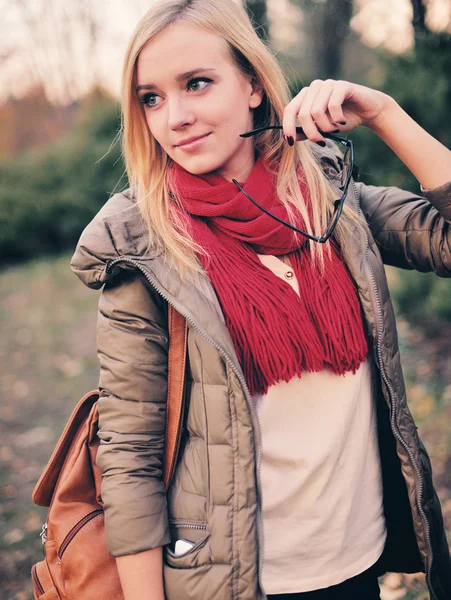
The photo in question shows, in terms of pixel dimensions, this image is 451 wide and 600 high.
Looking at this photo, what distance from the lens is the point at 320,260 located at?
1803 millimetres

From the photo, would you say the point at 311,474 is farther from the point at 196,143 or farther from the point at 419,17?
the point at 419,17

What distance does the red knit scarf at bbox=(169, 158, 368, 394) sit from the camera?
1669mm

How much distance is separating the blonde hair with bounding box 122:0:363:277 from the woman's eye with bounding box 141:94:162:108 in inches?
1.1

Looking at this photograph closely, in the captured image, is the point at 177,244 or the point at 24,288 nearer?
the point at 177,244

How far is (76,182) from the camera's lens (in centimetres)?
1309

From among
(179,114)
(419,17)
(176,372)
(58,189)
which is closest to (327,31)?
(58,189)

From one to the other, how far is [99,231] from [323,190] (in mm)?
792

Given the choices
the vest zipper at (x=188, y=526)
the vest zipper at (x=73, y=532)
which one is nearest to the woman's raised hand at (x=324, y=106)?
the vest zipper at (x=188, y=526)

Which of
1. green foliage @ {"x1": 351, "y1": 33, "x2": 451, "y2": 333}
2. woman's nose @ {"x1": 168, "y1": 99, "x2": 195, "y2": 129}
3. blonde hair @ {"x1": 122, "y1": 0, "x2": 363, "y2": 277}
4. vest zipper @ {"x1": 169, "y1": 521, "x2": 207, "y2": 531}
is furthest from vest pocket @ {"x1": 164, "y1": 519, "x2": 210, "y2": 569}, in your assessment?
green foliage @ {"x1": 351, "y1": 33, "x2": 451, "y2": 333}

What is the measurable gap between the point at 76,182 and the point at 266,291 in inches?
481

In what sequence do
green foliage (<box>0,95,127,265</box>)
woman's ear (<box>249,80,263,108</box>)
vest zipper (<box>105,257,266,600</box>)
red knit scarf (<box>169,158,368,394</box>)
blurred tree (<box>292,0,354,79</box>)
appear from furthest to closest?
green foliage (<box>0,95,127,265</box>) < blurred tree (<box>292,0,354,79</box>) < woman's ear (<box>249,80,263,108</box>) < red knit scarf (<box>169,158,368,394</box>) < vest zipper (<box>105,257,266,600</box>)

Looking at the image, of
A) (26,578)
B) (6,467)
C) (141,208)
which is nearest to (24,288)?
(6,467)

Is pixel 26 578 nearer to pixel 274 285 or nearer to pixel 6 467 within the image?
pixel 6 467

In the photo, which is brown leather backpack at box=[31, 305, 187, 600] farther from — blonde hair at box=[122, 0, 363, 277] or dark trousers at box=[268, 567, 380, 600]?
dark trousers at box=[268, 567, 380, 600]
